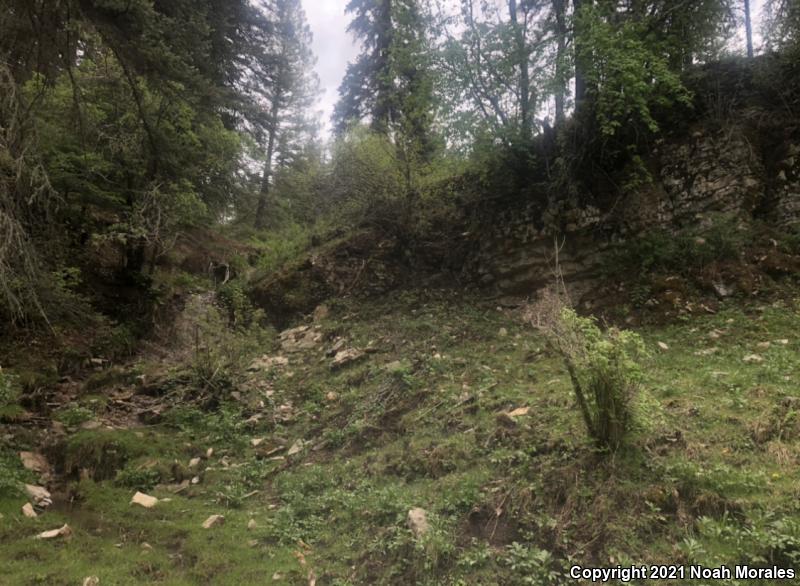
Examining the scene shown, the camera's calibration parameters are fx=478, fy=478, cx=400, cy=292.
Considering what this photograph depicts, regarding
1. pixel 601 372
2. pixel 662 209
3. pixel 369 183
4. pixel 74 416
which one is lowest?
pixel 74 416

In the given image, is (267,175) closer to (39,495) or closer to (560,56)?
(560,56)

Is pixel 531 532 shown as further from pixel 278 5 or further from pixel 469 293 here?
pixel 278 5

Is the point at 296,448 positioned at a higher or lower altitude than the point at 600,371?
lower

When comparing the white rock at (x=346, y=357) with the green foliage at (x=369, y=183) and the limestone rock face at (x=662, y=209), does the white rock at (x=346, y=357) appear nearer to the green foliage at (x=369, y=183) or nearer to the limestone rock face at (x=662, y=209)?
the limestone rock face at (x=662, y=209)

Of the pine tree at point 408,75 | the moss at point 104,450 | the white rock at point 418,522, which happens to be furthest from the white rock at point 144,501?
the pine tree at point 408,75

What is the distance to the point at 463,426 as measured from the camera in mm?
5859

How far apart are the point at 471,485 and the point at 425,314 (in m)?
5.62

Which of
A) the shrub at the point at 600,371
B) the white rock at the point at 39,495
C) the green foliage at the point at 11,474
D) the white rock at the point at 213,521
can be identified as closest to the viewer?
the shrub at the point at 600,371

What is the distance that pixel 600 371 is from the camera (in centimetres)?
410

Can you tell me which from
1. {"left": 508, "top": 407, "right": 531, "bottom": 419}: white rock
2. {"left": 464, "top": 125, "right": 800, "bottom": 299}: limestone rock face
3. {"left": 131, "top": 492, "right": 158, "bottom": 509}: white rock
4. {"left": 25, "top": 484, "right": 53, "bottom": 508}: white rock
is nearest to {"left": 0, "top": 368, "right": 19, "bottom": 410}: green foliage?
{"left": 25, "top": 484, "right": 53, "bottom": 508}: white rock

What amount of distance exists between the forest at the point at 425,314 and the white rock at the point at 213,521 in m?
0.18

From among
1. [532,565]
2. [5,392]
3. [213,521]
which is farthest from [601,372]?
[5,392]

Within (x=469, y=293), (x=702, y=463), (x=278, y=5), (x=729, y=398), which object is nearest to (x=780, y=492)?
(x=702, y=463)

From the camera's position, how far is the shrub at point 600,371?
13.4 ft
